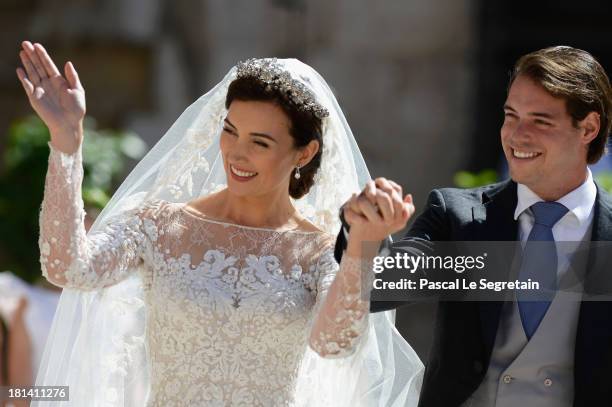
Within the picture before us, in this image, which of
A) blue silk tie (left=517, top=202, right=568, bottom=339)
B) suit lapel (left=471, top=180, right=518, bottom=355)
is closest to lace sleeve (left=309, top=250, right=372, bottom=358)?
suit lapel (left=471, top=180, right=518, bottom=355)

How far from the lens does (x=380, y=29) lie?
27.8 ft

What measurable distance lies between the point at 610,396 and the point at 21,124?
3951 mm

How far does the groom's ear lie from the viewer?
3693 millimetres

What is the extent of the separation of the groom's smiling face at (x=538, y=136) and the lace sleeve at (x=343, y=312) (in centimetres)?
58

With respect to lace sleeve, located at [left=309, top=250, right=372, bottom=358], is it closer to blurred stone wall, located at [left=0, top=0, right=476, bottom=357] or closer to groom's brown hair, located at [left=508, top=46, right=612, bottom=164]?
groom's brown hair, located at [left=508, top=46, right=612, bottom=164]

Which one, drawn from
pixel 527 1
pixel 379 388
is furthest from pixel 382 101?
pixel 379 388

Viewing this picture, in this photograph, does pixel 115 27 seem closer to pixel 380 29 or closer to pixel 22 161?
pixel 380 29

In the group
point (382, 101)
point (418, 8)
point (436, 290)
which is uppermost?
point (418, 8)

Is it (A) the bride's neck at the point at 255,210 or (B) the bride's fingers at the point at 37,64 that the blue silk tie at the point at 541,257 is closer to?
(A) the bride's neck at the point at 255,210

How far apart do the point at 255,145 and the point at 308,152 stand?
0.76 ft

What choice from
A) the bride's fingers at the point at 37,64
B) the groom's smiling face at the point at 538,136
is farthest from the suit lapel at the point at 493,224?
the bride's fingers at the point at 37,64

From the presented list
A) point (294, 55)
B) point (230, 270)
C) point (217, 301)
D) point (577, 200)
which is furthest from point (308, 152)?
point (294, 55)

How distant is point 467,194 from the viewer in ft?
12.2

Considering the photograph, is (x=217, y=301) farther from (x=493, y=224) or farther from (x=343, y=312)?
(x=493, y=224)
